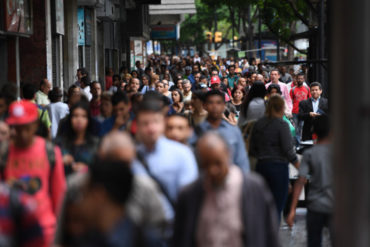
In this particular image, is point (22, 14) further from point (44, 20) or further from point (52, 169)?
point (52, 169)

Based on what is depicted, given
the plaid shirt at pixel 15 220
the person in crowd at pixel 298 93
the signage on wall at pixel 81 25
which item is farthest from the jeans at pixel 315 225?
the signage on wall at pixel 81 25

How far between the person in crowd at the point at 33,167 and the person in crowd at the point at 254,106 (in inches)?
196

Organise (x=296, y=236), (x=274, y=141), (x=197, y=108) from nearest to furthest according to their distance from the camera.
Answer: (x=274, y=141) < (x=197, y=108) < (x=296, y=236)

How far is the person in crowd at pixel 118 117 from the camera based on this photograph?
351 inches

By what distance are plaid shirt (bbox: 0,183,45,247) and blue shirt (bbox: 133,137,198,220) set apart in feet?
4.25

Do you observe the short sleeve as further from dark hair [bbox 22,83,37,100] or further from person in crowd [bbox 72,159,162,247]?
dark hair [bbox 22,83,37,100]

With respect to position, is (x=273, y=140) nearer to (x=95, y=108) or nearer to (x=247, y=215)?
(x=95, y=108)

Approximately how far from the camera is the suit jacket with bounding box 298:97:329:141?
15.3 meters

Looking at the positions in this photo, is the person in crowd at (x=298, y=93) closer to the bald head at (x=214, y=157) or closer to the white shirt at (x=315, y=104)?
the white shirt at (x=315, y=104)

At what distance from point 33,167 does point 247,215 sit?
6.34 ft

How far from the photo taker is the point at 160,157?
6.17 metres

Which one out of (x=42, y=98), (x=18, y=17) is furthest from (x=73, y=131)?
(x=18, y=17)

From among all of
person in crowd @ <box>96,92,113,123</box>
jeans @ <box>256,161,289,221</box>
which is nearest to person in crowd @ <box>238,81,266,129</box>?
jeans @ <box>256,161,289,221</box>

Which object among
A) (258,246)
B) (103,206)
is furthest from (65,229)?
(258,246)
